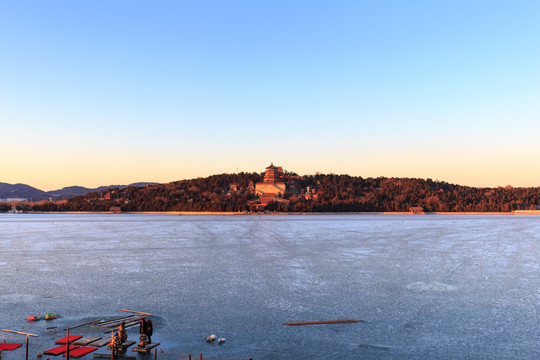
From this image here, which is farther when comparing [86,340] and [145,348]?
[86,340]

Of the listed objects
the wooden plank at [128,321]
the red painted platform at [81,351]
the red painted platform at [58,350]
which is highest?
the wooden plank at [128,321]

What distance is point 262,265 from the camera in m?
25.1

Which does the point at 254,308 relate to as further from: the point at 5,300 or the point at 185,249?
the point at 185,249

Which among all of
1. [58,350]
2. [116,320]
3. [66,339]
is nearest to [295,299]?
[116,320]

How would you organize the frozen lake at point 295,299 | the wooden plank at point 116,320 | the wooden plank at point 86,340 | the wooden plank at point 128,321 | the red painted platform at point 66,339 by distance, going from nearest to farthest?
the wooden plank at point 86,340 < the red painted platform at point 66,339 < the frozen lake at point 295,299 < the wooden plank at point 128,321 < the wooden plank at point 116,320

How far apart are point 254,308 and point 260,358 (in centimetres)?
474

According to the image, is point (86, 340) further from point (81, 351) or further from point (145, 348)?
point (145, 348)

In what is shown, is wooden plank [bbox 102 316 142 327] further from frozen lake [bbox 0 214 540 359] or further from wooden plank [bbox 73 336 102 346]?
wooden plank [bbox 73 336 102 346]

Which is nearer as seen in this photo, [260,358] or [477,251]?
[260,358]

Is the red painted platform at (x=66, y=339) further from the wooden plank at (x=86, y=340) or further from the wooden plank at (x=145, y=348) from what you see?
the wooden plank at (x=145, y=348)

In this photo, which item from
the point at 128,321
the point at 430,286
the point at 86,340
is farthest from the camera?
the point at 430,286

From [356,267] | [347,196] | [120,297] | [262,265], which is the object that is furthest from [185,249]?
[347,196]

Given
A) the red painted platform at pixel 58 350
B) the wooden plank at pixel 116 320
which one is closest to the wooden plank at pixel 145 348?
the red painted platform at pixel 58 350

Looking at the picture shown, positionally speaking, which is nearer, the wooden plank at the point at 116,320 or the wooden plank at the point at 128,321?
the wooden plank at the point at 128,321
